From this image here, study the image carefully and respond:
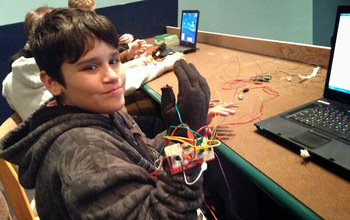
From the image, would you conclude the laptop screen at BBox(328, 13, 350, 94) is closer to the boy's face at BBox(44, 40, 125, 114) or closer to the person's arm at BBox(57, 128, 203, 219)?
the person's arm at BBox(57, 128, 203, 219)

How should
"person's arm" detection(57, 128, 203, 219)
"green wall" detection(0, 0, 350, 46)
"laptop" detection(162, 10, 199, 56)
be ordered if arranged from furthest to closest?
1. "green wall" detection(0, 0, 350, 46)
2. "laptop" detection(162, 10, 199, 56)
3. "person's arm" detection(57, 128, 203, 219)

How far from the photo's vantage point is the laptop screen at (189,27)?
67.5 inches

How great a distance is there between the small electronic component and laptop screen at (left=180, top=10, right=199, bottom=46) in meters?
1.29

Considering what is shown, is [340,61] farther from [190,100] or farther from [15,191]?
[15,191]

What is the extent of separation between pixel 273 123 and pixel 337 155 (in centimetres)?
18

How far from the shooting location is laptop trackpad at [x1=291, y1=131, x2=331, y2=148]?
55cm

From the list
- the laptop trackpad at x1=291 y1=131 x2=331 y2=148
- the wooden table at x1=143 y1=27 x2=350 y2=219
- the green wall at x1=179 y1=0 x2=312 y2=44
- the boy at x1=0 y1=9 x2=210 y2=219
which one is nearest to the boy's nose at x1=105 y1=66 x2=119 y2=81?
the boy at x1=0 y1=9 x2=210 y2=219

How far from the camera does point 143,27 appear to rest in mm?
2311

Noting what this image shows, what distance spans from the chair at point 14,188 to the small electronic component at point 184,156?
47 cm

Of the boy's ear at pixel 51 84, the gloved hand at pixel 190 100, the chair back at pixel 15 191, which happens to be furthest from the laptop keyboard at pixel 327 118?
the chair back at pixel 15 191

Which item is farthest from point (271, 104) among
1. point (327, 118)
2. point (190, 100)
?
point (190, 100)

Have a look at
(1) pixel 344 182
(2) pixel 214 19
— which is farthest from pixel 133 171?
(2) pixel 214 19

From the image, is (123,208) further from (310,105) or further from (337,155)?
(310,105)

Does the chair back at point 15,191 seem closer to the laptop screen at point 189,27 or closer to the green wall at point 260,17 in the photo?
the laptop screen at point 189,27
